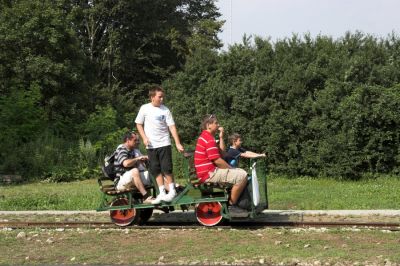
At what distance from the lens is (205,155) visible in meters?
10.1

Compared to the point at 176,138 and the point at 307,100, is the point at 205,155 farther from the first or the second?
the point at 307,100

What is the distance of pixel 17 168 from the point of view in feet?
75.1

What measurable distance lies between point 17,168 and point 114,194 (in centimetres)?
1322

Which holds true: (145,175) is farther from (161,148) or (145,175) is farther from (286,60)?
(286,60)

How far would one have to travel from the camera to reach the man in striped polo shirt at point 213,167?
393 inches

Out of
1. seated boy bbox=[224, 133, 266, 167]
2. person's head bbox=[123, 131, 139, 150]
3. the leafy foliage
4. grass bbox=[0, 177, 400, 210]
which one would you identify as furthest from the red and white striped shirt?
the leafy foliage

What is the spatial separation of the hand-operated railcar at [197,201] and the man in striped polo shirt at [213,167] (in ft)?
0.47

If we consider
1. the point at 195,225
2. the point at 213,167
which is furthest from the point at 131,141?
the point at 195,225

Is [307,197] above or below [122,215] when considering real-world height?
below

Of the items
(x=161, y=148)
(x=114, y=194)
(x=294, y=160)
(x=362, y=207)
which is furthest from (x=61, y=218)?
(x=294, y=160)

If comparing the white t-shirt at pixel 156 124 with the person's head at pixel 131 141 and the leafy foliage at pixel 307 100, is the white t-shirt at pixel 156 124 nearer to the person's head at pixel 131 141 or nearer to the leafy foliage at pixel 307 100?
the person's head at pixel 131 141

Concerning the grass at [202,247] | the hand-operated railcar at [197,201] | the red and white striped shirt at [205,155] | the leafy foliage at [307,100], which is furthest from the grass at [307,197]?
the grass at [202,247]

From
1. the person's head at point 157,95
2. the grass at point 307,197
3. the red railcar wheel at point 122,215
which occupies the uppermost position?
the person's head at point 157,95

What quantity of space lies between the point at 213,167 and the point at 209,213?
2.72 feet
